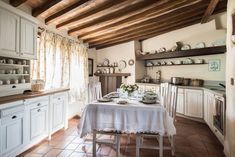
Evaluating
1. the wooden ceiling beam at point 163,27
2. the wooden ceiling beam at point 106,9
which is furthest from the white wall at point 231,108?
the wooden ceiling beam at point 163,27

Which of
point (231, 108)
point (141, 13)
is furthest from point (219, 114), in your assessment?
point (141, 13)

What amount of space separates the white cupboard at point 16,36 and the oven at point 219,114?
11.0ft

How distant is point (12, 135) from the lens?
220 centimetres

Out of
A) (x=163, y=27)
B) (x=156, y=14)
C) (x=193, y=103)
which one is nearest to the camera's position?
(x=156, y=14)

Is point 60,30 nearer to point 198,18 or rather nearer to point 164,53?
point 164,53

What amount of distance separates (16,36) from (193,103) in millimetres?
4238

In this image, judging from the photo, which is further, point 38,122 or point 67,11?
point 67,11

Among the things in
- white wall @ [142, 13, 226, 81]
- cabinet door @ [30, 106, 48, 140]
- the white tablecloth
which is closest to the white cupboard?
cabinet door @ [30, 106, 48, 140]

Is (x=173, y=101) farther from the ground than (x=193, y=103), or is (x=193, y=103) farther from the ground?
(x=173, y=101)

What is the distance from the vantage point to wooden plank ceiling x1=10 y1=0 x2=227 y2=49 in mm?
2947

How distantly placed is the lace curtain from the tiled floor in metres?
1.20

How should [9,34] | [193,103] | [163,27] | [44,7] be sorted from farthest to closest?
[163,27], [193,103], [44,7], [9,34]

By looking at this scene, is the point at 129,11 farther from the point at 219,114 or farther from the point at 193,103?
the point at 193,103

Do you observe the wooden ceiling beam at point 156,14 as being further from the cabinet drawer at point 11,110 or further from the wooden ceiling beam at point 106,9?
the cabinet drawer at point 11,110
